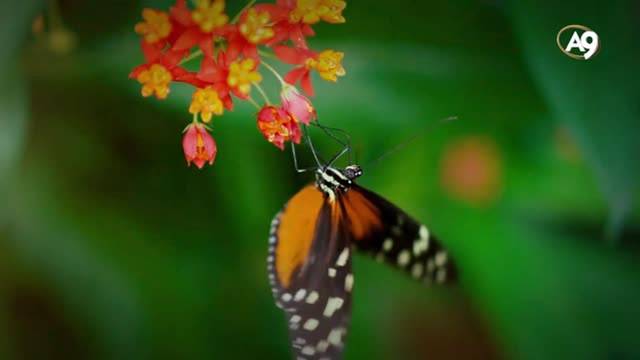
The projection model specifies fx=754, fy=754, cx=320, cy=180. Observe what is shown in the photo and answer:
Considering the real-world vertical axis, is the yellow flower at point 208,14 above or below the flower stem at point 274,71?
above

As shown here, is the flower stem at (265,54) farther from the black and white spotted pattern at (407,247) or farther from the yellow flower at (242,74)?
the black and white spotted pattern at (407,247)

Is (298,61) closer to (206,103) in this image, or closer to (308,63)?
(308,63)

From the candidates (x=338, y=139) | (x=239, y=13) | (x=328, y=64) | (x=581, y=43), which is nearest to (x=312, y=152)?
(x=338, y=139)

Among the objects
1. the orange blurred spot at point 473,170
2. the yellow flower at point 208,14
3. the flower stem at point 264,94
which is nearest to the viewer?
the yellow flower at point 208,14

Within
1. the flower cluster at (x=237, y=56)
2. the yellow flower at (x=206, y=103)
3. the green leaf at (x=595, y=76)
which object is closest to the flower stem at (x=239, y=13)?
the flower cluster at (x=237, y=56)

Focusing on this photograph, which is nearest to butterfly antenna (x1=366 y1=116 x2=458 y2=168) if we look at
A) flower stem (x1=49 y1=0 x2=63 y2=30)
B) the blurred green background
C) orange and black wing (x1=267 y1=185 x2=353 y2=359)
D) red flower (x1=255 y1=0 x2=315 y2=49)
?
the blurred green background

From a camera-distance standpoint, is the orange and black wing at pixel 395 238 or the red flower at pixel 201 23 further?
the orange and black wing at pixel 395 238

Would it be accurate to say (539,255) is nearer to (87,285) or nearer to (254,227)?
(254,227)
